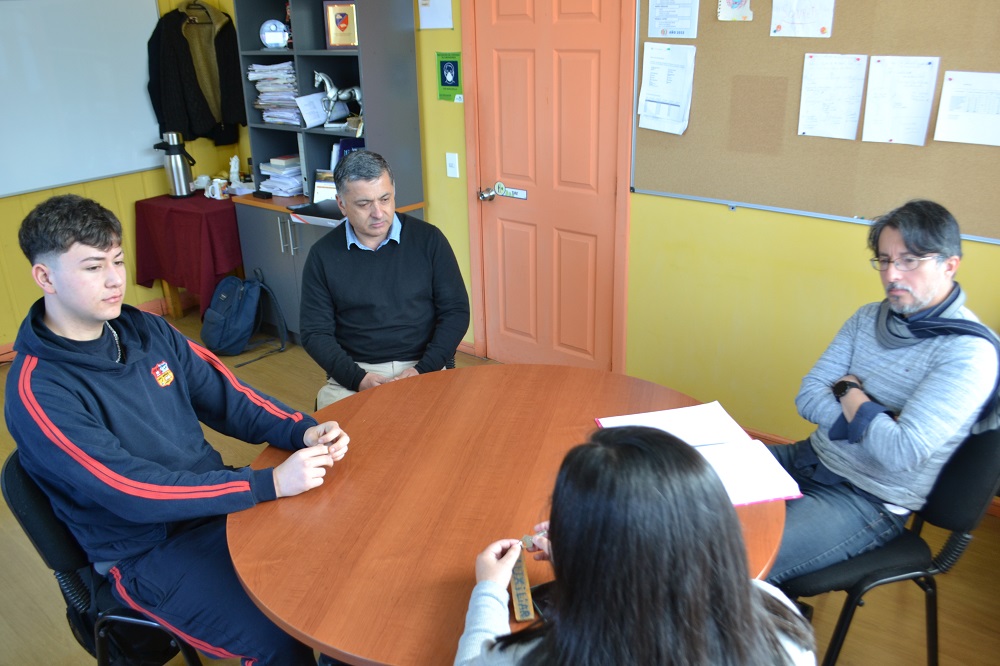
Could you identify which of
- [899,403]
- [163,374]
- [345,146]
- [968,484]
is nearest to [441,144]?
[345,146]

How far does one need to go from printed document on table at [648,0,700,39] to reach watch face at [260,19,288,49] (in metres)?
2.14

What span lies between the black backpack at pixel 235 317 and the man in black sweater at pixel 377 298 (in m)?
1.89

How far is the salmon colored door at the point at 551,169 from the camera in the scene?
334cm

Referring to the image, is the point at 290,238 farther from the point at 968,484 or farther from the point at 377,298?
the point at 968,484

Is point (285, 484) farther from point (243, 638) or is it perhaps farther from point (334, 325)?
point (334, 325)

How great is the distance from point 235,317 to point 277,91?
129 cm

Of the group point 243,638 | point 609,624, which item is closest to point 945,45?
point 609,624

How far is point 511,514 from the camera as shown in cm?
154

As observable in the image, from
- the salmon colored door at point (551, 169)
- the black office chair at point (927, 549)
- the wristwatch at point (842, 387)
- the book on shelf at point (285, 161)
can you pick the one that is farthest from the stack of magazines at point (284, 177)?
the black office chair at point (927, 549)

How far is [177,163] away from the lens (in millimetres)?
4645

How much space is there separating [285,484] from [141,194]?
381cm

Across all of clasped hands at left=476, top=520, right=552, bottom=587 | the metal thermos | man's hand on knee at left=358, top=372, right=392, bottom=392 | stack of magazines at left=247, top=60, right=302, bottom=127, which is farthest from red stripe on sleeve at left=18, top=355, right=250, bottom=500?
the metal thermos

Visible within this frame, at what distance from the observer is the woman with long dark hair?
0.91 metres

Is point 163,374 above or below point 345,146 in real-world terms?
below
